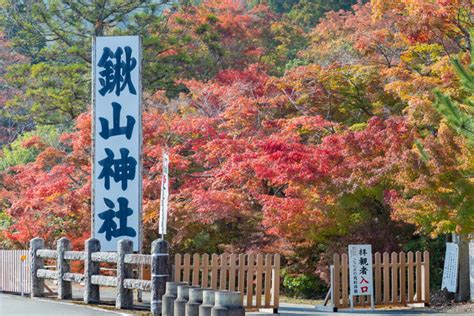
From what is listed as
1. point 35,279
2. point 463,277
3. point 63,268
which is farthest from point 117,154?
point 463,277

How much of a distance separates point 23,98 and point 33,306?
61.0 feet

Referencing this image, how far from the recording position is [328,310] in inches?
670

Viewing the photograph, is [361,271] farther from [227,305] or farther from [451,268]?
[227,305]

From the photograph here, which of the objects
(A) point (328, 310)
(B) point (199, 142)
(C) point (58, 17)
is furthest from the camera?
(C) point (58, 17)

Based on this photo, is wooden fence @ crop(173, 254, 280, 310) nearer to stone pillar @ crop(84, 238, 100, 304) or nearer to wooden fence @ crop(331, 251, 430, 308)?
wooden fence @ crop(331, 251, 430, 308)

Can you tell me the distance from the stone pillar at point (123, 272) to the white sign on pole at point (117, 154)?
1.12 m

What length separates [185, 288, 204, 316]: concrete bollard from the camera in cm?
1333

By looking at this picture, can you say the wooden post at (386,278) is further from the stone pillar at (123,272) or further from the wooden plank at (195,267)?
Answer: the stone pillar at (123,272)

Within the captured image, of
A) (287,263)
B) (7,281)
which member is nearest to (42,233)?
(7,281)

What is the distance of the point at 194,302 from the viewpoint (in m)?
13.4

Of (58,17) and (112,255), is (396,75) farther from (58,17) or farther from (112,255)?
(58,17)

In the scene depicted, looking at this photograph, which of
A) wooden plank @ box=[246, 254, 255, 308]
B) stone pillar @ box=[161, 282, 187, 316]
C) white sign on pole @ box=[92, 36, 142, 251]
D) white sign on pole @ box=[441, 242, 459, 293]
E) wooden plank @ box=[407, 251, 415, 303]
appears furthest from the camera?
white sign on pole @ box=[441, 242, 459, 293]

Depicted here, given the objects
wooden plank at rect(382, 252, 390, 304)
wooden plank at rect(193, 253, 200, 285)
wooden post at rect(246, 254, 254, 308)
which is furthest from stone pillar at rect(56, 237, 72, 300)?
wooden plank at rect(382, 252, 390, 304)

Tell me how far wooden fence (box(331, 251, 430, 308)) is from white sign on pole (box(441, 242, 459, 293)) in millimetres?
836
